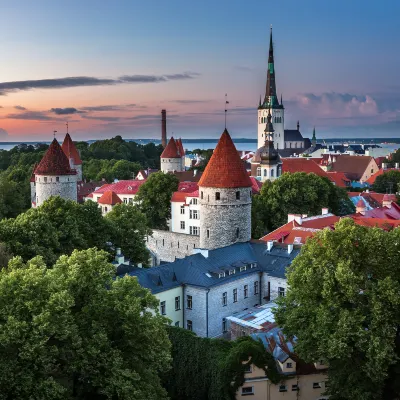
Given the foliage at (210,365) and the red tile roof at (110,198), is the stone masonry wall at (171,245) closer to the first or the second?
the red tile roof at (110,198)

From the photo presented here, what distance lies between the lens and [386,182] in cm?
7100

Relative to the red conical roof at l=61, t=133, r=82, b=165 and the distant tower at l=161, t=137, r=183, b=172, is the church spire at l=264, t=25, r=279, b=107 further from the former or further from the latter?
the red conical roof at l=61, t=133, r=82, b=165

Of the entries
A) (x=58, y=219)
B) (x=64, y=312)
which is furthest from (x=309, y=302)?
(x=58, y=219)

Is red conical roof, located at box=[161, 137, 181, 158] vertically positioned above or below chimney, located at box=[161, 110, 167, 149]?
below

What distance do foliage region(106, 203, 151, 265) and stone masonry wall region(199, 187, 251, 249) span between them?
420cm

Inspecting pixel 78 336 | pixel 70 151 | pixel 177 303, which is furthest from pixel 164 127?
pixel 78 336

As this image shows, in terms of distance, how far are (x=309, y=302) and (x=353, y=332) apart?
6.64 feet

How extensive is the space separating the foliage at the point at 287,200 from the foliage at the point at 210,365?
72.9 feet

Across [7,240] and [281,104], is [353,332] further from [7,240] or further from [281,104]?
[281,104]

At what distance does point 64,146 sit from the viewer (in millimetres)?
61625

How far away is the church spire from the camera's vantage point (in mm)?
106312

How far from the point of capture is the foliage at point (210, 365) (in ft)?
67.9

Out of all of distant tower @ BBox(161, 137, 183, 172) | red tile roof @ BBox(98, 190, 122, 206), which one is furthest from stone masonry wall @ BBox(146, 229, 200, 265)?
distant tower @ BBox(161, 137, 183, 172)

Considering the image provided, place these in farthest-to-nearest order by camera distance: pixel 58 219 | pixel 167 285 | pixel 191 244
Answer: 1. pixel 191 244
2. pixel 58 219
3. pixel 167 285
